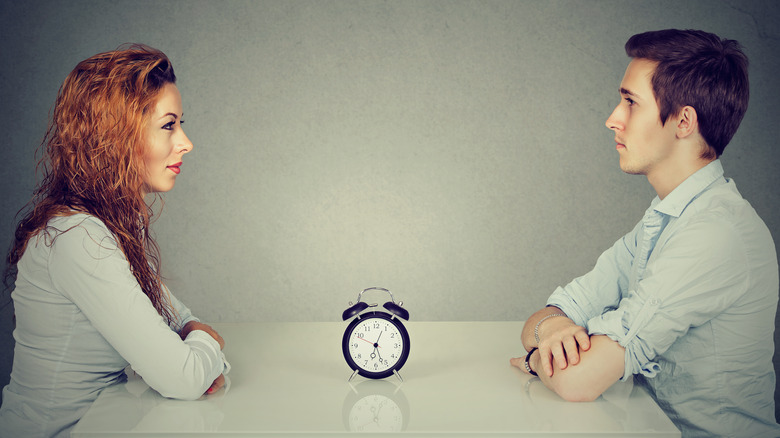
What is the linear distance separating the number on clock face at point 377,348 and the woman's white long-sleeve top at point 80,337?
1.01 ft

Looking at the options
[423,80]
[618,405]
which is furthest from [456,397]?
[423,80]

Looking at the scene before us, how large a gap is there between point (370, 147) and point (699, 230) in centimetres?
154

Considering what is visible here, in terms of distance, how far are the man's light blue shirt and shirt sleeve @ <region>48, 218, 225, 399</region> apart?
2.97 ft

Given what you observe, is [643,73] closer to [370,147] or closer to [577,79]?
[577,79]

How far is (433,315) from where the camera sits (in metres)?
2.85

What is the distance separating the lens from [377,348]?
1.57 metres

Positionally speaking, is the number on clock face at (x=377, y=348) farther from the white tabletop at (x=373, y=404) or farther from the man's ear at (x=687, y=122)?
the man's ear at (x=687, y=122)

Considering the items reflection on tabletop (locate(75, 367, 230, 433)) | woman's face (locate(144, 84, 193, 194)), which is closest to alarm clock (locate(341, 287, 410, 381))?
reflection on tabletop (locate(75, 367, 230, 433))

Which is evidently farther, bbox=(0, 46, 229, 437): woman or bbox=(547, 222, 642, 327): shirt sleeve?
bbox=(547, 222, 642, 327): shirt sleeve

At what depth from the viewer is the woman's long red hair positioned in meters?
1.51

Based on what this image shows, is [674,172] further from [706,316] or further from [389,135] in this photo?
[389,135]

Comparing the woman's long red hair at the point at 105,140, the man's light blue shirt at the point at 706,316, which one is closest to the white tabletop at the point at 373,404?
the man's light blue shirt at the point at 706,316

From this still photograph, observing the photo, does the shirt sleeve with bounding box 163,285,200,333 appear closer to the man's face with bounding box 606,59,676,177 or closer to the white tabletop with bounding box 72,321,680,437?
the white tabletop with bounding box 72,321,680,437

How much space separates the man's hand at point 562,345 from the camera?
4.83 ft
